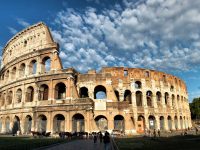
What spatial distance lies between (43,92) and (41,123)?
4.24 m

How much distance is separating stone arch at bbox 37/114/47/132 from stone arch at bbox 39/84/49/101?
2.49m

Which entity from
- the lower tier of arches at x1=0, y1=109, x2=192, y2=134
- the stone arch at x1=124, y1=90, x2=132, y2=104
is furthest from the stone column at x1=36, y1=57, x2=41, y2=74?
the stone arch at x1=124, y1=90, x2=132, y2=104

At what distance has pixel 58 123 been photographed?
27141 mm

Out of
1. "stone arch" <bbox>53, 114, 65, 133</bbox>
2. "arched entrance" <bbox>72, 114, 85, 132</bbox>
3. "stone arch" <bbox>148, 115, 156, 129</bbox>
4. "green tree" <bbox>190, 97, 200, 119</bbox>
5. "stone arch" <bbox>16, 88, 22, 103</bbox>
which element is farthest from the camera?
"green tree" <bbox>190, 97, 200, 119</bbox>

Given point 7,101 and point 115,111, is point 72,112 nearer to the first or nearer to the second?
point 115,111

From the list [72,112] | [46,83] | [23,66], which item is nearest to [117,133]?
[72,112]

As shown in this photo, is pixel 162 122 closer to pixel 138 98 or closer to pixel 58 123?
pixel 138 98

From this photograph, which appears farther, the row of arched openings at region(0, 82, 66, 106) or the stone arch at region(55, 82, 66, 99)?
the stone arch at region(55, 82, 66, 99)

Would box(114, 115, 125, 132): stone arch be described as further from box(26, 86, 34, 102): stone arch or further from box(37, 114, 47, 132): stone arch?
box(26, 86, 34, 102): stone arch

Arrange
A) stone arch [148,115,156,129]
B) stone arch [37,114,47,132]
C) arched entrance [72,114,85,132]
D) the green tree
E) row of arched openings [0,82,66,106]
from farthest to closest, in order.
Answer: the green tree
stone arch [148,115,156,129]
row of arched openings [0,82,66,106]
stone arch [37,114,47,132]
arched entrance [72,114,85,132]

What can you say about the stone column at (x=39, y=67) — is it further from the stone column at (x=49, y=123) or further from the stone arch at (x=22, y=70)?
the stone column at (x=49, y=123)

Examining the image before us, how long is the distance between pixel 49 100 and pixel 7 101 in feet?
30.6

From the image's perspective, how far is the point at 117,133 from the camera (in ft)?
84.0

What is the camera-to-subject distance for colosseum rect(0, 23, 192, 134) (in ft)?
86.4
